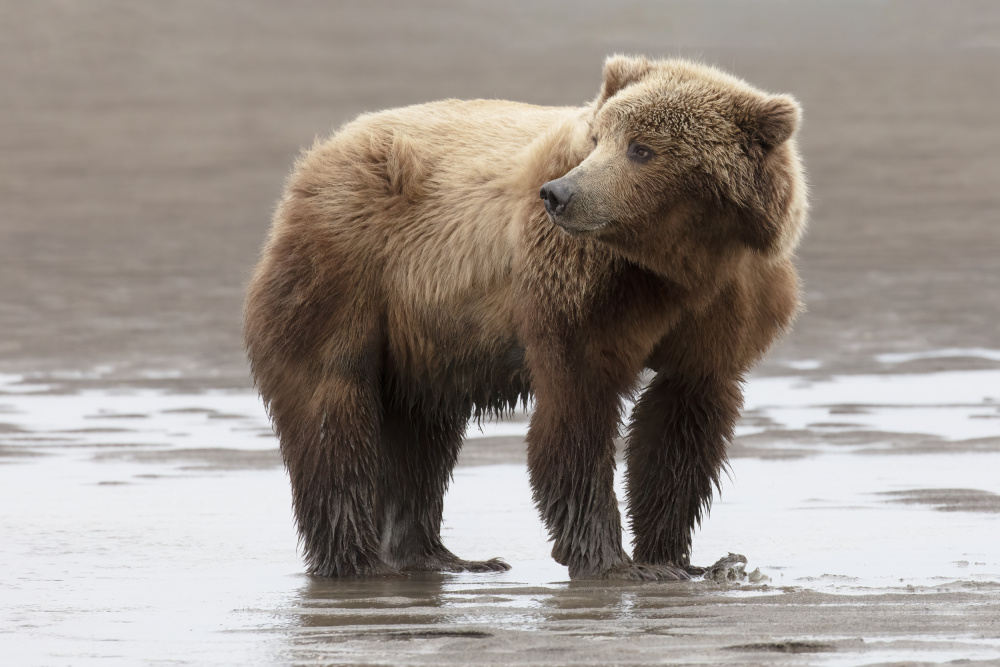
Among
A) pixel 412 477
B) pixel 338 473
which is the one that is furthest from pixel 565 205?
pixel 412 477

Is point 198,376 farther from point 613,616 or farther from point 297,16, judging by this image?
point 297,16

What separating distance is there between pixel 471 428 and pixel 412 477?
13.9 feet

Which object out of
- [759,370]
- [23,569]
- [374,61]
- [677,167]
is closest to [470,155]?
[677,167]

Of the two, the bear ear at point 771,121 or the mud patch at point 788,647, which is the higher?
the bear ear at point 771,121

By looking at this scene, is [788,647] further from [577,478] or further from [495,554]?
[495,554]

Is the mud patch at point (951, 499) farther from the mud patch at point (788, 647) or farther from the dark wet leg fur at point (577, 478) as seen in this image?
the mud patch at point (788, 647)

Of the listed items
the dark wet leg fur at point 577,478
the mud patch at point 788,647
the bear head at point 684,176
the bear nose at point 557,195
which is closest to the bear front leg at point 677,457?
the dark wet leg fur at point 577,478

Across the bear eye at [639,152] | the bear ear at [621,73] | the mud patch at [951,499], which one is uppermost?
the bear ear at [621,73]

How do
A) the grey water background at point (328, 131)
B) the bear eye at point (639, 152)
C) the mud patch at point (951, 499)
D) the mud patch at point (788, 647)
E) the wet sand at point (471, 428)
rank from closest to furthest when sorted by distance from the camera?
the mud patch at point (788, 647) < the wet sand at point (471, 428) < the bear eye at point (639, 152) < the mud patch at point (951, 499) < the grey water background at point (328, 131)

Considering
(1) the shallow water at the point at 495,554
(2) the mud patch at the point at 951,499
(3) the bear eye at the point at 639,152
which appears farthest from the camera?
(2) the mud patch at the point at 951,499

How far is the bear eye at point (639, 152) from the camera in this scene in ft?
18.0

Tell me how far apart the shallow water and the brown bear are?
32cm

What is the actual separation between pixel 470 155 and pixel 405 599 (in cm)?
195

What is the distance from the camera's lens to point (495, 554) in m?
6.84
